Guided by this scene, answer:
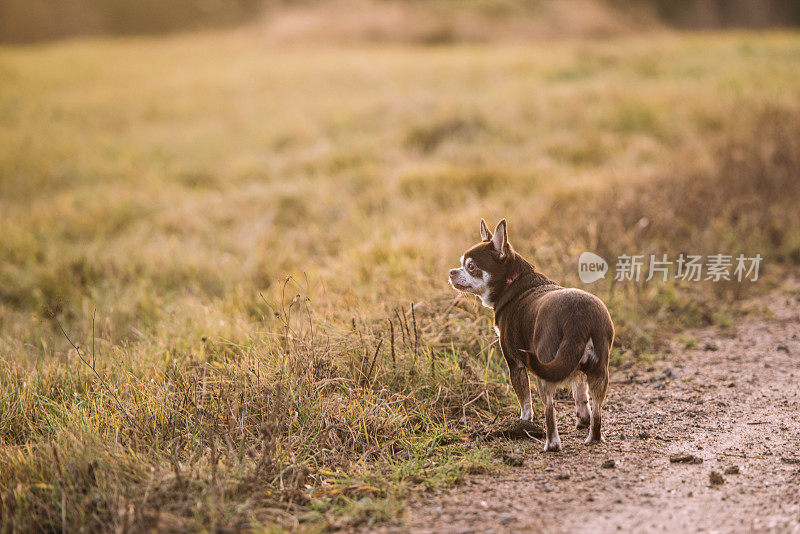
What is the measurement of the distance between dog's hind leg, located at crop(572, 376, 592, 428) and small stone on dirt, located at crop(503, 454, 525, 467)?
56cm

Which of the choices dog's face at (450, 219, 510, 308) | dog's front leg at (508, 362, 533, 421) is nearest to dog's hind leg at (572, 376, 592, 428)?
dog's front leg at (508, 362, 533, 421)

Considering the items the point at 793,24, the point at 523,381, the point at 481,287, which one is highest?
the point at 793,24

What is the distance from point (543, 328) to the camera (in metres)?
3.76

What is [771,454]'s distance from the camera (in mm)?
3900

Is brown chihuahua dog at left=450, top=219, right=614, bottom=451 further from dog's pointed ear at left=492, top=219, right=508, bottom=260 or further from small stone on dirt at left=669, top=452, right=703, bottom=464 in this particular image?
small stone on dirt at left=669, top=452, right=703, bottom=464

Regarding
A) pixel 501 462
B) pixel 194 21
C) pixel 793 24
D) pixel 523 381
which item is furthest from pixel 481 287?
pixel 194 21

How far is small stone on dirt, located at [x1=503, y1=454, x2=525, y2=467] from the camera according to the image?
151 inches

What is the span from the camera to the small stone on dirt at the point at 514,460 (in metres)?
3.85

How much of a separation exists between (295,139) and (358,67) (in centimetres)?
626

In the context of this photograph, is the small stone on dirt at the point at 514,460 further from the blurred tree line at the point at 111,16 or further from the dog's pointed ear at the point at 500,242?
the blurred tree line at the point at 111,16

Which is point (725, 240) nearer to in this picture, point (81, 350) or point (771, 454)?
point (771, 454)

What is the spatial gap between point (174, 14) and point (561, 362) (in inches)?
1138
